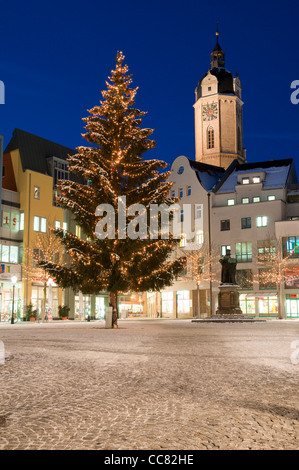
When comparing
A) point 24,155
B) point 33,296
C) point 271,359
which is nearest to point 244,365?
point 271,359

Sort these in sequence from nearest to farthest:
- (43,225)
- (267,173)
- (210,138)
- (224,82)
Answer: (43,225)
(267,173)
(210,138)
(224,82)

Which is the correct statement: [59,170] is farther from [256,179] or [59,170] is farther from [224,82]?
[224,82]

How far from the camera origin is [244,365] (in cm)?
951

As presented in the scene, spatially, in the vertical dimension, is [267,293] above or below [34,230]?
below

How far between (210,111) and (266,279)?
1275 inches

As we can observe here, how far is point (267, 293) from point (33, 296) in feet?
79.8

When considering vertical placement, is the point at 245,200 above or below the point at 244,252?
above

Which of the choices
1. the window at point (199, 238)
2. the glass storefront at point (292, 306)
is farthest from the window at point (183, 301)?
the glass storefront at point (292, 306)

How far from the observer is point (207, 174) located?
227ft

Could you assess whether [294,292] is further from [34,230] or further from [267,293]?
[34,230]

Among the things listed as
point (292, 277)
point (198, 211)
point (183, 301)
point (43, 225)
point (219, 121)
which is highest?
point (219, 121)

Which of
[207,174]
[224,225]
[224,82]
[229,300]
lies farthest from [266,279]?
[224,82]

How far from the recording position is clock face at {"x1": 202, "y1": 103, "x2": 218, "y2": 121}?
78.9m

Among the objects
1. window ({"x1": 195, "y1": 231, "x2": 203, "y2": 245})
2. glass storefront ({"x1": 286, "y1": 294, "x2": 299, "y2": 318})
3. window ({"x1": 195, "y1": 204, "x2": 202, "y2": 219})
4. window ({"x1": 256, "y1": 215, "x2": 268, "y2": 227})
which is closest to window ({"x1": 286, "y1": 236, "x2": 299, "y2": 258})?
window ({"x1": 256, "y1": 215, "x2": 268, "y2": 227})
